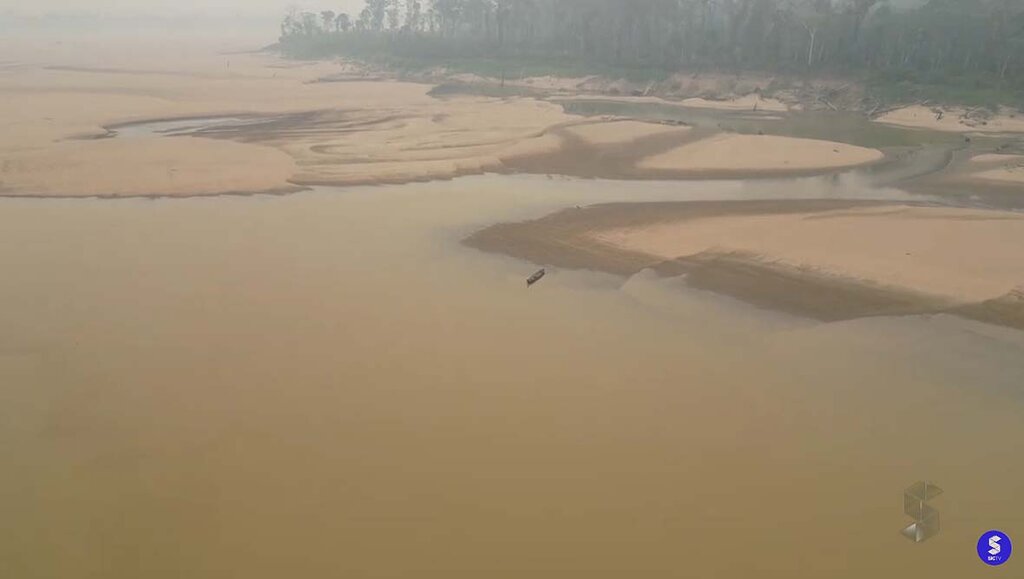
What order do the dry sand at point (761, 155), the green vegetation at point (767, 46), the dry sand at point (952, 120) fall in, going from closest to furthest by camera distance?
the dry sand at point (761, 155), the dry sand at point (952, 120), the green vegetation at point (767, 46)

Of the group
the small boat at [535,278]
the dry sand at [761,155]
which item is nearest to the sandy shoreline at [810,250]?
Result: the small boat at [535,278]

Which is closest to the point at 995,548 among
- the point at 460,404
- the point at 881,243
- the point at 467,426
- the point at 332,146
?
the point at 467,426

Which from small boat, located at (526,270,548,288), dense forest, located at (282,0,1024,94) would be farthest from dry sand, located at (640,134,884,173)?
dense forest, located at (282,0,1024,94)

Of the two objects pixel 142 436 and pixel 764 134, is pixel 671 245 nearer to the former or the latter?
pixel 142 436

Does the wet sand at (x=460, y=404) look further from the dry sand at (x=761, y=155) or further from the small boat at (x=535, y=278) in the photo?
the dry sand at (x=761, y=155)

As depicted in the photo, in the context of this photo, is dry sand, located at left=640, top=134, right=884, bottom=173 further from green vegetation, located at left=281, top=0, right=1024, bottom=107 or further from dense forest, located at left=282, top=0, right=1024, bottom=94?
dense forest, located at left=282, top=0, right=1024, bottom=94

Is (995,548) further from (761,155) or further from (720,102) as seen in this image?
(720,102)
